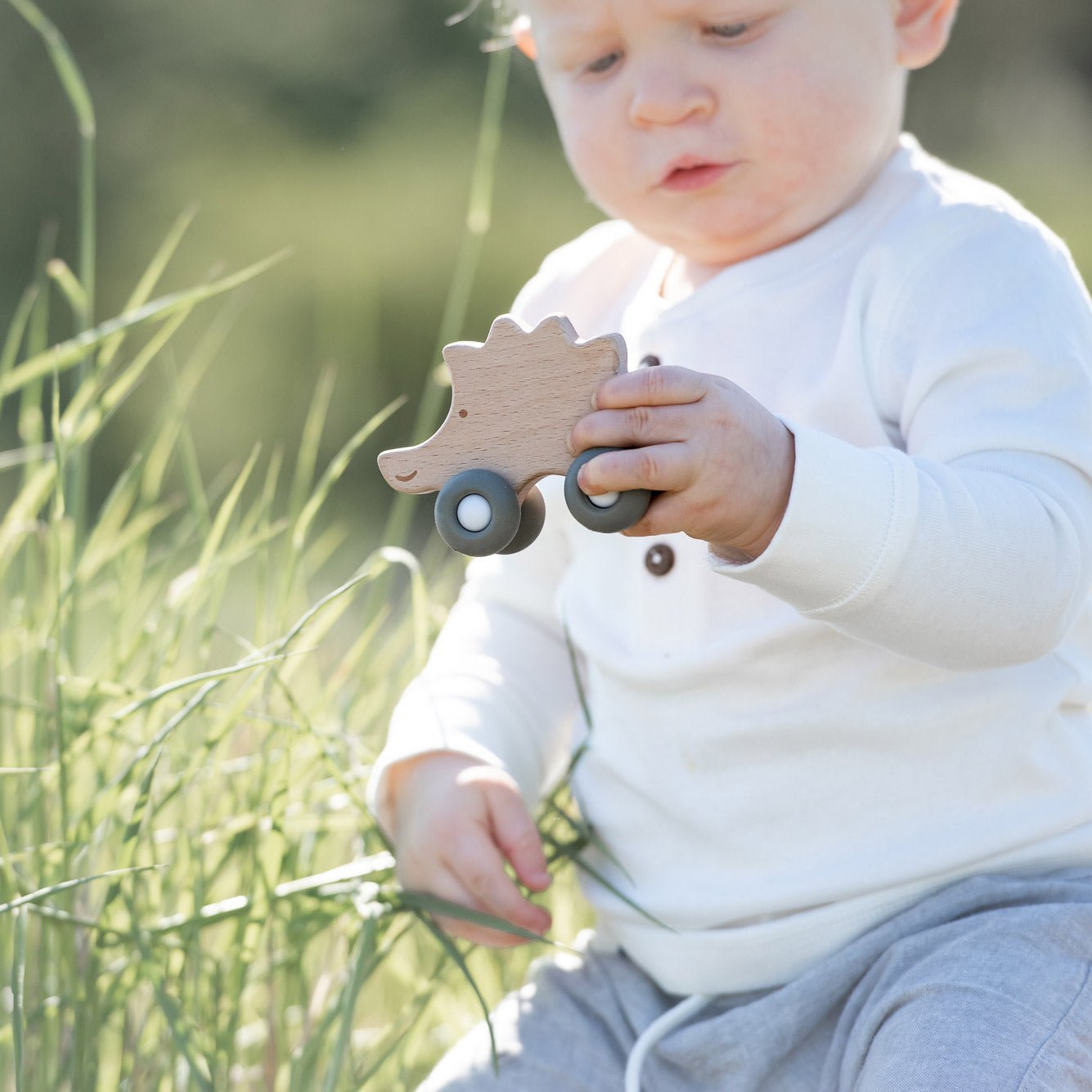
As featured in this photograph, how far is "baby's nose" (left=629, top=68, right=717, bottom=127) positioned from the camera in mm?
910

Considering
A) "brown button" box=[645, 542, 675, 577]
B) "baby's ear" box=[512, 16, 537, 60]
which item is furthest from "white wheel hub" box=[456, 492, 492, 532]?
"baby's ear" box=[512, 16, 537, 60]

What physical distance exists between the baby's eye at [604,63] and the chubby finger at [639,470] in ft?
1.12

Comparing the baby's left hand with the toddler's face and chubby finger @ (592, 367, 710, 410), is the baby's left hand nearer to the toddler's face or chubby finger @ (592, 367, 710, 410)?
chubby finger @ (592, 367, 710, 410)

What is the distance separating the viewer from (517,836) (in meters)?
1.03

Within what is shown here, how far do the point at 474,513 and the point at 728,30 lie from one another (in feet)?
1.21

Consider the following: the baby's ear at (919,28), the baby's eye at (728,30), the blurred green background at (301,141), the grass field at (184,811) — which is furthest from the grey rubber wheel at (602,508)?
the blurred green background at (301,141)

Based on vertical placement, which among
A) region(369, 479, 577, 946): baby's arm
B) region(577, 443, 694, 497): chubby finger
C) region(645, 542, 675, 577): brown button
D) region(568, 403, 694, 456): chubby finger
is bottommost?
region(369, 479, 577, 946): baby's arm

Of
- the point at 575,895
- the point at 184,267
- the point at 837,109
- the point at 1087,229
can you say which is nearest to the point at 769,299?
the point at 837,109

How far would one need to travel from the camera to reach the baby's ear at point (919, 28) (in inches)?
38.8

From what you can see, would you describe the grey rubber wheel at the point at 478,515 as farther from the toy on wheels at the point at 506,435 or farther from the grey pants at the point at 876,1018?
the grey pants at the point at 876,1018

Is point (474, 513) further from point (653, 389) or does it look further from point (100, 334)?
point (100, 334)

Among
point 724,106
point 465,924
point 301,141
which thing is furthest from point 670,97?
point 301,141

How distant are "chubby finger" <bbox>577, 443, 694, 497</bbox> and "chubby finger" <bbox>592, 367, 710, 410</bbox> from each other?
0.02 meters

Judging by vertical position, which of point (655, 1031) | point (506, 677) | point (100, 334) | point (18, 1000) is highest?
point (100, 334)
